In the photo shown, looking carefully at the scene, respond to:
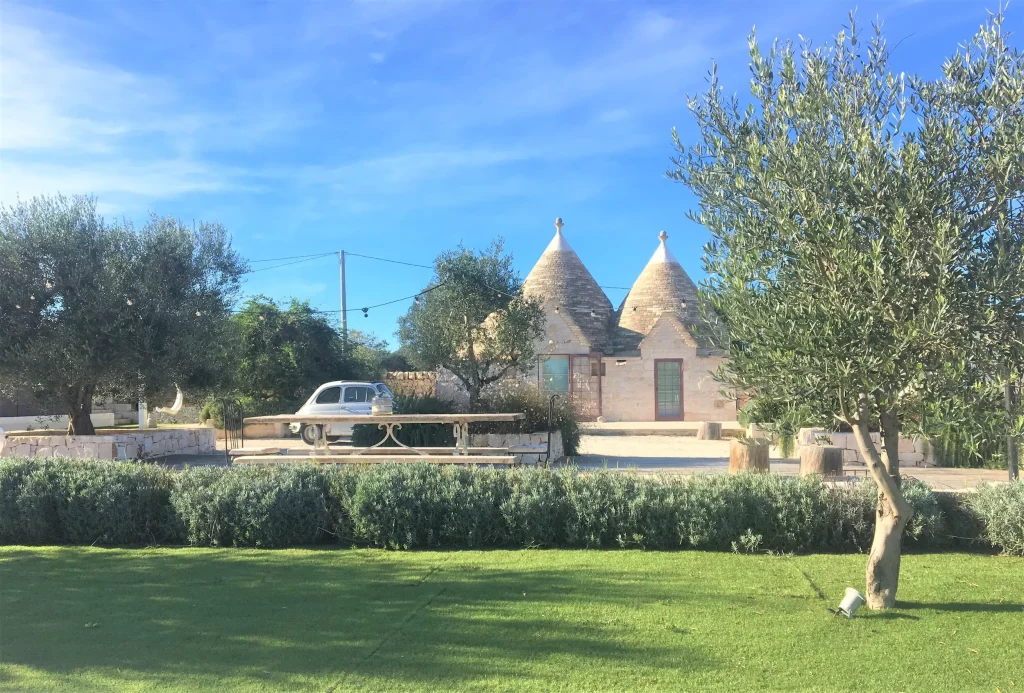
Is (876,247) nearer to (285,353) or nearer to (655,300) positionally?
(285,353)

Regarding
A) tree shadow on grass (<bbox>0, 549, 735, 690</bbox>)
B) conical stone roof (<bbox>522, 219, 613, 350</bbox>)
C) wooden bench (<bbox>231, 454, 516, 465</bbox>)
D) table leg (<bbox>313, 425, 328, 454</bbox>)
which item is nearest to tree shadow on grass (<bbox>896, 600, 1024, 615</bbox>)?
tree shadow on grass (<bbox>0, 549, 735, 690</bbox>)

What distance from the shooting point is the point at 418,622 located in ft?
17.4

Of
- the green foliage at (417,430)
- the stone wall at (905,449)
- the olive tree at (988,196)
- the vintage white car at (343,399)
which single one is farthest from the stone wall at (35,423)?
the olive tree at (988,196)

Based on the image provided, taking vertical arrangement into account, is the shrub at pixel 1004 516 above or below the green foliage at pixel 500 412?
below

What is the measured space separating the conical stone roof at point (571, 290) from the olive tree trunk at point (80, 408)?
15948 mm

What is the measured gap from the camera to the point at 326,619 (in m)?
5.40

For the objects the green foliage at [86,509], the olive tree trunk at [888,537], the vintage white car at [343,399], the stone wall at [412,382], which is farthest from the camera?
the stone wall at [412,382]

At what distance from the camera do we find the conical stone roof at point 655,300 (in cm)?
2814

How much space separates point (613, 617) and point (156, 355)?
11724 millimetres

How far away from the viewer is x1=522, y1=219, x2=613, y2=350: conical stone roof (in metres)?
28.1

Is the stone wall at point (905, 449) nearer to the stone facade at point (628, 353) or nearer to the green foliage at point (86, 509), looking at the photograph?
the stone facade at point (628, 353)

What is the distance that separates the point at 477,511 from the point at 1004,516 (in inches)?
208

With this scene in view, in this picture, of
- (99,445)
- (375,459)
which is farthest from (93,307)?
(375,459)

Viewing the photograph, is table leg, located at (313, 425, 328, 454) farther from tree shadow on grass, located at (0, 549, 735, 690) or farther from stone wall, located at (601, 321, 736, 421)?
stone wall, located at (601, 321, 736, 421)
